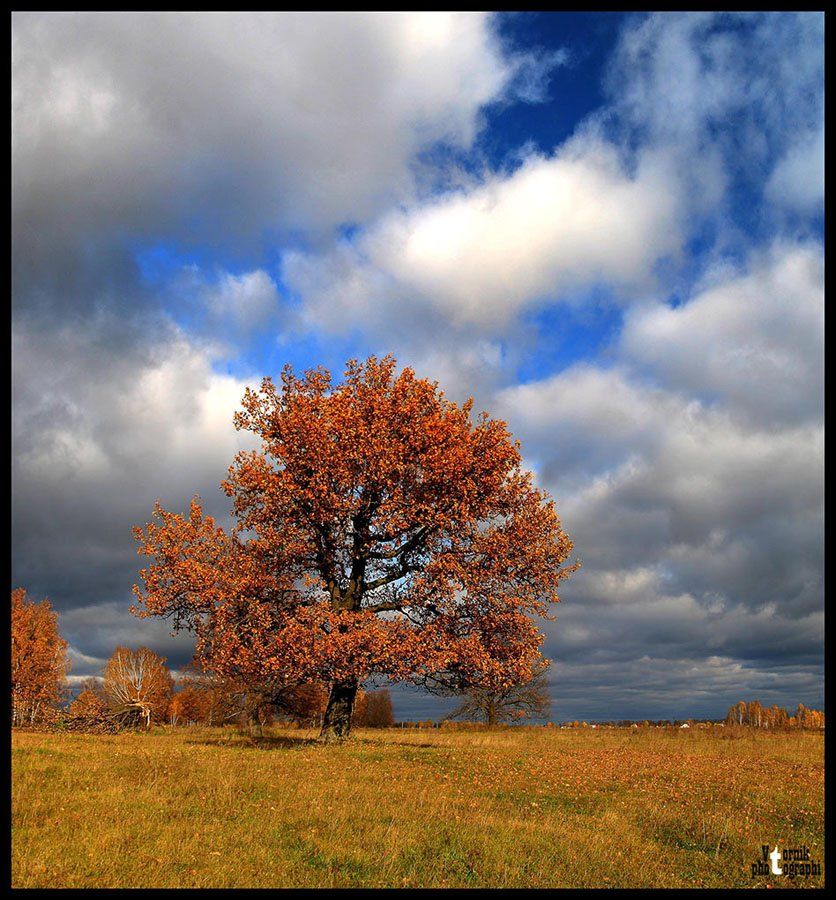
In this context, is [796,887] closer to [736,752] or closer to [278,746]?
[278,746]

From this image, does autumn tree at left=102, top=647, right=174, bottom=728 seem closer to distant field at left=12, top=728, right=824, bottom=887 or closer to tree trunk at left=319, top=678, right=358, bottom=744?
tree trunk at left=319, top=678, right=358, bottom=744

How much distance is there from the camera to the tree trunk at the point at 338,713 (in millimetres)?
31156

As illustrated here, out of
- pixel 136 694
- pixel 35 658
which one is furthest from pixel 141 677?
pixel 136 694

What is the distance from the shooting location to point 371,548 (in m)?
30.4

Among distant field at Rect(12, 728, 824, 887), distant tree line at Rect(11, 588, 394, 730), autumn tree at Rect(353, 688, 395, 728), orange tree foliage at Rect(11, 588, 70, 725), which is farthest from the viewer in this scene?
autumn tree at Rect(353, 688, 395, 728)

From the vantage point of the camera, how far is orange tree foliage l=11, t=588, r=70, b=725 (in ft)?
221

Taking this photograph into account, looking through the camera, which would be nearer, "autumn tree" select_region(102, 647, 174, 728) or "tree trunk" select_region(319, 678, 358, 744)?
"tree trunk" select_region(319, 678, 358, 744)

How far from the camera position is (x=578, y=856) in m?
12.4

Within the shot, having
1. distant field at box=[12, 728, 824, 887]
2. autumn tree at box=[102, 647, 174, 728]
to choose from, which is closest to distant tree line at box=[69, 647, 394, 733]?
autumn tree at box=[102, 647, 174, 728]

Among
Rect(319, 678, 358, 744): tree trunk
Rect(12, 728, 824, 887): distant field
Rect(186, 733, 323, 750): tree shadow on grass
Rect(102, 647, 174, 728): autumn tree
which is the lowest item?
Rect(102, 647, 174, 728): autumn tree

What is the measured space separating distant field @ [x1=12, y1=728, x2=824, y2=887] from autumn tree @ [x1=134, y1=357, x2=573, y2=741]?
4.09 metres

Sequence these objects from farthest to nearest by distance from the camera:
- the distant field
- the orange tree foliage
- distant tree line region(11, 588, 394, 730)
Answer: the orange tree foliage < distant tree line region(11, 588, 394, 730) < the distant field

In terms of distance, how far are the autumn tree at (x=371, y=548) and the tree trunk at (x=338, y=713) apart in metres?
0.09

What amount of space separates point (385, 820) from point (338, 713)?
707 inches
